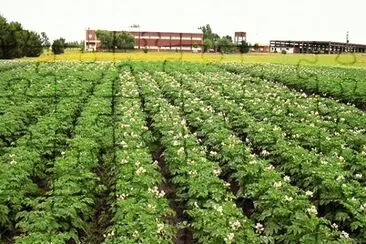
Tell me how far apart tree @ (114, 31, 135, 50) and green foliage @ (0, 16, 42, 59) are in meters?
8.84

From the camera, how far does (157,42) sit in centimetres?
6794

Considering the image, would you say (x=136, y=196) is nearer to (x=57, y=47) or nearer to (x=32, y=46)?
(x=57, y=47)

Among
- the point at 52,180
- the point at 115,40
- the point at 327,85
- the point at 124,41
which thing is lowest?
the point at 52,180

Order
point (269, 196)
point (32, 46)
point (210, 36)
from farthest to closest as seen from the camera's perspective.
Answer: point (210, 36)
point (32, 46)
point (269, 196)

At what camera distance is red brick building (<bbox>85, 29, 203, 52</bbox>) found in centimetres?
6562

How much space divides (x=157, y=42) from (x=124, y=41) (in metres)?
8.09

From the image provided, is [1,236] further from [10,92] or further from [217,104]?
[10,92]

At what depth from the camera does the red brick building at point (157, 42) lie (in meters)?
65.6

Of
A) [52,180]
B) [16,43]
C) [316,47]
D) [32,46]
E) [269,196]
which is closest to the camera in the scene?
[269,196]

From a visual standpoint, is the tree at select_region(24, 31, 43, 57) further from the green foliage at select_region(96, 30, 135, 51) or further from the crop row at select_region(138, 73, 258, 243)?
the crop row at select_region(138, 73, 258, 243)

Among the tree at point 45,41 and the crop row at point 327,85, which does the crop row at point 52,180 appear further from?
the tree at point 45,41

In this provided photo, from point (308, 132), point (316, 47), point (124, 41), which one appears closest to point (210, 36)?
point (124, 41)

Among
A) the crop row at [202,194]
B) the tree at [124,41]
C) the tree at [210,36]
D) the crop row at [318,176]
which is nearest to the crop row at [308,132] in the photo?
the crop row at [318,176]

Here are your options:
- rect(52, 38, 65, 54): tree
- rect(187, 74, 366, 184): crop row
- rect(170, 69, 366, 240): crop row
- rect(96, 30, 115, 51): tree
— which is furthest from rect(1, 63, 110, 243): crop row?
rect(96, 30, 115, 51): tree
